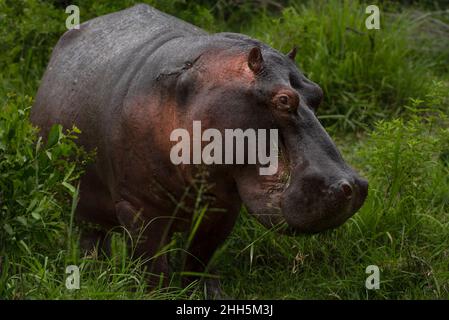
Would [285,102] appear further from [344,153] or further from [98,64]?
[344,153]

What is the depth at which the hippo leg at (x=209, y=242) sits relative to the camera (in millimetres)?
4875

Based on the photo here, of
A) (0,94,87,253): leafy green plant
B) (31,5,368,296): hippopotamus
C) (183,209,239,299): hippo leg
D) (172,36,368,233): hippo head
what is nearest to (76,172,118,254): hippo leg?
(31,5,368,296): hippopotamus

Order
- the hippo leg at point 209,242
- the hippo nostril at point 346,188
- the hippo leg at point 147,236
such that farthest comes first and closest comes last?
the hippo leg at point 209,242, the hippo leg at point 147,236, the hippo nostril at point 346,188

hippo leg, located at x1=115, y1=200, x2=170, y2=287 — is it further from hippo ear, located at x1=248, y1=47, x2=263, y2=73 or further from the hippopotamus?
hippo ear, located at x1=248, y1=47, x2=263, y2=73

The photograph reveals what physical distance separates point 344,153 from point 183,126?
2.45m

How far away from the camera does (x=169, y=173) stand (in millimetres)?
4594

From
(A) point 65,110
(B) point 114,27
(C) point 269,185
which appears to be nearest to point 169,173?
(C) point 269,185

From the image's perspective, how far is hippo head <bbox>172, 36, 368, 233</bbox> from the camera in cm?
410

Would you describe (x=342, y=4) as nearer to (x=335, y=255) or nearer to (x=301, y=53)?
(x=301, y=53)

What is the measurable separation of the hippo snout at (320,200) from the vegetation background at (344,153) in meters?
0.63

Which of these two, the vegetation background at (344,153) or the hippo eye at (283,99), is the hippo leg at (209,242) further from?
the hippo eye at (283,99)

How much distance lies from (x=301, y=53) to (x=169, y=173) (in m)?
2.79

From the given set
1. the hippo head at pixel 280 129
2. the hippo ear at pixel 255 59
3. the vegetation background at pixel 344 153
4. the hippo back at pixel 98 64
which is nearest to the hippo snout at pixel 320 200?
the hippo head at pixel 280 129

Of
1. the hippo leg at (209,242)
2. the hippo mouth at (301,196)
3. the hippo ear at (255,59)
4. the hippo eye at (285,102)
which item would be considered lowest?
the hippo leg at (209,242)
